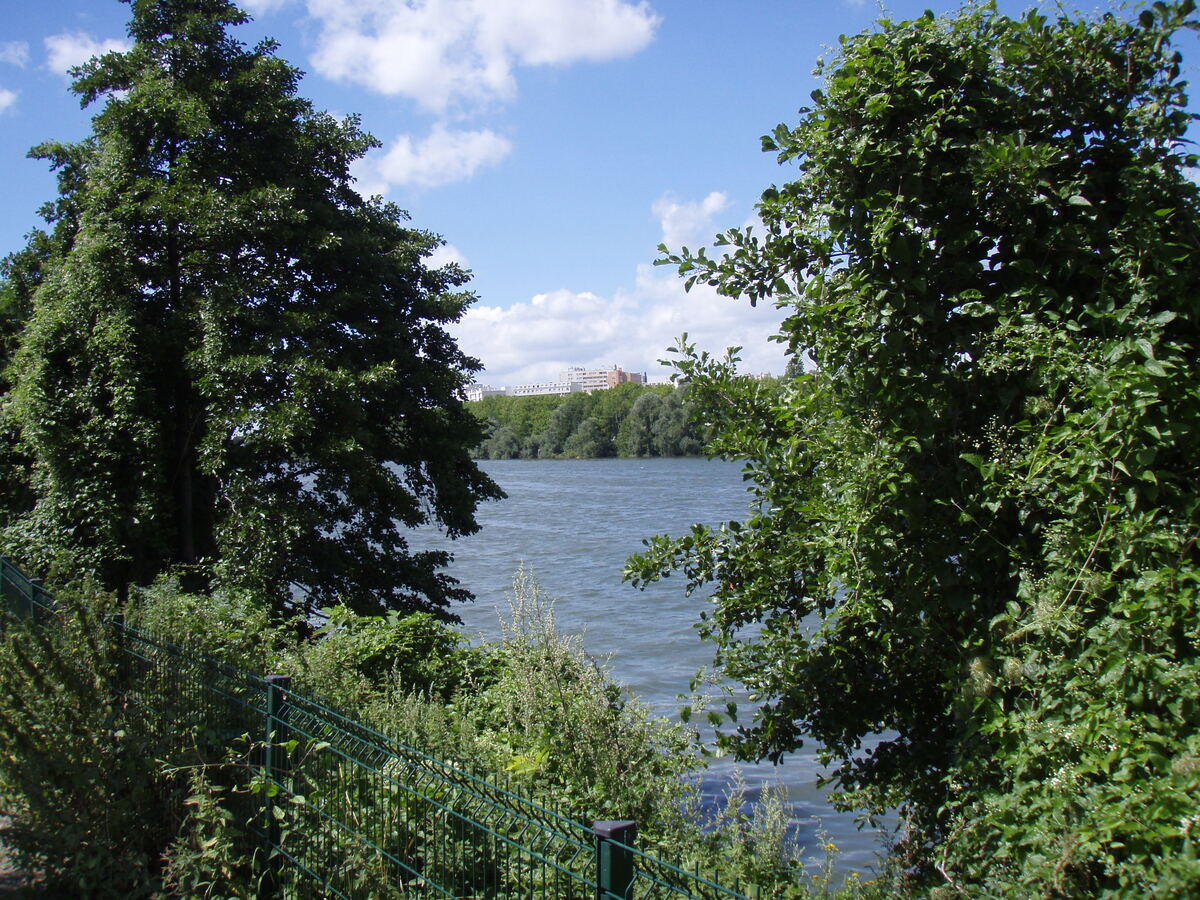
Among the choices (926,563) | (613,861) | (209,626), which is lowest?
(209,626)

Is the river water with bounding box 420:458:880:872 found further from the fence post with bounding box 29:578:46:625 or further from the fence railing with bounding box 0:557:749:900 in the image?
the fence post with bounding box 29:578:46:625

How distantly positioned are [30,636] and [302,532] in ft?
24.4

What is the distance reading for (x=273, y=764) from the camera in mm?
4387

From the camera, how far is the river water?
30.3ft

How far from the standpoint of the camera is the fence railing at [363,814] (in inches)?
138

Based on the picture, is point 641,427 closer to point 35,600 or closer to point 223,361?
point 223,361

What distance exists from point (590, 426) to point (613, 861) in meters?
92.1

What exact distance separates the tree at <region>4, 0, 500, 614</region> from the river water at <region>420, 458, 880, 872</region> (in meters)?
3.09

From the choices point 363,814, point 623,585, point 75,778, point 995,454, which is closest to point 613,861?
point 363,814

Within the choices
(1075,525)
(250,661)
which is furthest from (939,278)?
(250,661)

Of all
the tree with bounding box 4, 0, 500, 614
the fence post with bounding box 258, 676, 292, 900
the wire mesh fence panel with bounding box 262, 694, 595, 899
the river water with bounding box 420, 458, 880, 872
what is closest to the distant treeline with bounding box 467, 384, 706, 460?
the river water with bounding box 420, 458, 880, 872

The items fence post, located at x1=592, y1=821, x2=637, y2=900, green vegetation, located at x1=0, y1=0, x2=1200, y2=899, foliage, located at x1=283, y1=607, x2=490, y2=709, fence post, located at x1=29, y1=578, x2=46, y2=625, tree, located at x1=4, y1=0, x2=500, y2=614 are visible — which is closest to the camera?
fence post, located at x1=592, y1=821, x2=637, y2=900

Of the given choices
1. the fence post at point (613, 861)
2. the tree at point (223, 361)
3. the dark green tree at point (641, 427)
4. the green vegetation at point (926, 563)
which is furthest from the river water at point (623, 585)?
the dark green tree at point (641, 427)

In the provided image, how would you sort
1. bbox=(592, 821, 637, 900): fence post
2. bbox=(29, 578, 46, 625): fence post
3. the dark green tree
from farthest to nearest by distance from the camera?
the dark green tree, bbox=(29, 578, 46, 625): fence post, bbox=(592, 821, 637, 900): fence post
